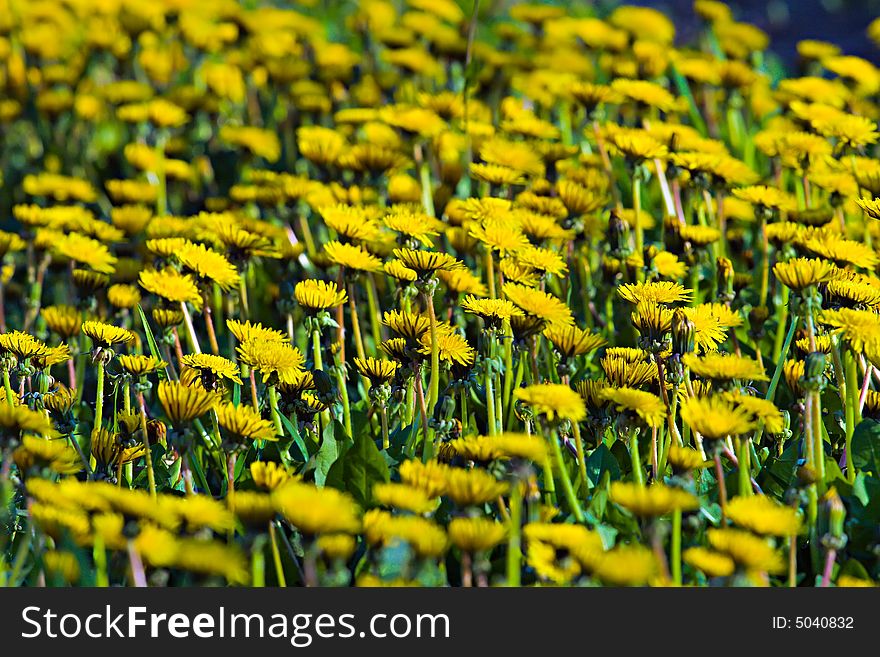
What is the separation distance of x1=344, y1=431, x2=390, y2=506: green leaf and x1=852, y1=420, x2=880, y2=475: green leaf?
0.87m

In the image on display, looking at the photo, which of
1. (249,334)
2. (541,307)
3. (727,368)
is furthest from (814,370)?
(249,334)

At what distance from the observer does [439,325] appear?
6.91ft

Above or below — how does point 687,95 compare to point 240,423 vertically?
above

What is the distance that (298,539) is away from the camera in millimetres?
1836

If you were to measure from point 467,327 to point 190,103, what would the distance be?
167 cm

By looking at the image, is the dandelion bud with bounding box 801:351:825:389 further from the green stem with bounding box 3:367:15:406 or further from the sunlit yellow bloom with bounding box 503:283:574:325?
the green stem with bounding box 3:367:15:406

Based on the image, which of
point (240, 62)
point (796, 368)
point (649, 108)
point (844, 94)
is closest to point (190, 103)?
point (240, 62)

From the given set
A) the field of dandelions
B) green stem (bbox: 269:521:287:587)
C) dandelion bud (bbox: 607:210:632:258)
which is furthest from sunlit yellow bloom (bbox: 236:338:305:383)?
dandelion bud (bbox: 607:210:632:258)

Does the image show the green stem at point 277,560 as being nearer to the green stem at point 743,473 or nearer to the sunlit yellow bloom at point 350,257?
the sunlit yellow bloom at point 350,257

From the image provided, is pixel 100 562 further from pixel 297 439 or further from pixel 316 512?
pixel 297 439

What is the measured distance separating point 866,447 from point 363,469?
3.03 feet

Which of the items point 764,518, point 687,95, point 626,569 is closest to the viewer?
point 626,569
